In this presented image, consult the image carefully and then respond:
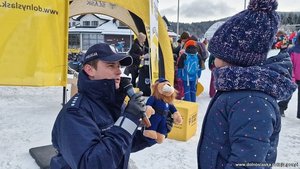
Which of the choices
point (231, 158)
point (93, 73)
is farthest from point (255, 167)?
point (93, 73)

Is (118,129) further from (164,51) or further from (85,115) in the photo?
(164,51)

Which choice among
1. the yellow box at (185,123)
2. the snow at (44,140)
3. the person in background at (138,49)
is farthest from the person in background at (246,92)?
the person in background at (138,49)

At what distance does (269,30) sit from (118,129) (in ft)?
3.01

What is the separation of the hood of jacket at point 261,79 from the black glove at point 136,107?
0.47 metres

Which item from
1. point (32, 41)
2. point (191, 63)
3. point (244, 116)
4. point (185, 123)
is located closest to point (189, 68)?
point (191, 63)

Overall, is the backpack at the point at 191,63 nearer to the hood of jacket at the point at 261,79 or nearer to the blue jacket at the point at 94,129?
the blue jacket at the point at 94,129

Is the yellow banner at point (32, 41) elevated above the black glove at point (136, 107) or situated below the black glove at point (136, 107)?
above

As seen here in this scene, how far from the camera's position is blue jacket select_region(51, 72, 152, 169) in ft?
4.75

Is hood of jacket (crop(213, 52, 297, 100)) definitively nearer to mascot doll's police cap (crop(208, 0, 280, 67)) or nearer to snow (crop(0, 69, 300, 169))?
mascot doll's police cap (crop(208, 0, 280, 67))

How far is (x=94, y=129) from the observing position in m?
1.54

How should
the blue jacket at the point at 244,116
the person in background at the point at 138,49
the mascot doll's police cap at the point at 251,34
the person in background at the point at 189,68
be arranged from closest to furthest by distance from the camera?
the blue jacket at the point at 244,116 → the mascot doll's police cap at the point at 251,34 → the person in background at the point at 189,68 → the person in background at the point at 138,49

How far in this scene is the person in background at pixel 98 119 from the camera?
1456 millimetres

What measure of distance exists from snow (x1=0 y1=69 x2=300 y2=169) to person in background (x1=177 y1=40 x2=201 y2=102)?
55 centimetres

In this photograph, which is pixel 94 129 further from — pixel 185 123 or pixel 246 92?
pixel 185 123
